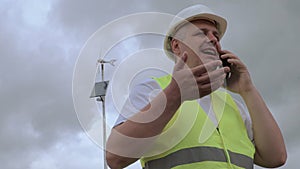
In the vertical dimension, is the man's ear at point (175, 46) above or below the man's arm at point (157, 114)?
above

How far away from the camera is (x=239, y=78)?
253 centimetres

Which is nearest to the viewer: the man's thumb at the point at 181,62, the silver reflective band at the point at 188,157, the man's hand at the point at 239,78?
the man's thumb at the point at 181,62

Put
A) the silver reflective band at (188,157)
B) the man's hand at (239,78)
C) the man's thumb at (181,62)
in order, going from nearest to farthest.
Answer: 1. the man's thumb at (181,62)
2. the silver reflective band at (188,157)
3. the man's hand at (239,78)

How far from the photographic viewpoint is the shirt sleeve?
222 centimetres

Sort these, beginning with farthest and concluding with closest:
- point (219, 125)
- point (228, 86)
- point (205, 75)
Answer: point (228, 86), point (219, 125), point (205, 75)

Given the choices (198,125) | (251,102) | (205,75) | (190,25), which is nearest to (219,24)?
(190,25)

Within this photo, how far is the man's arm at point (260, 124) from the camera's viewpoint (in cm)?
247

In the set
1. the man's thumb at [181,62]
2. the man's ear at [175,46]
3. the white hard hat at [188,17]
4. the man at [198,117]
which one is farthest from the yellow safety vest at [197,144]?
the man's thumb at [181,62]

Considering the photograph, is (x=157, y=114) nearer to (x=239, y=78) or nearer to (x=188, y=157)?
(x=188, y=157)

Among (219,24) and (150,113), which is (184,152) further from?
(219,24)

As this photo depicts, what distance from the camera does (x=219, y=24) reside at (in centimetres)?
266

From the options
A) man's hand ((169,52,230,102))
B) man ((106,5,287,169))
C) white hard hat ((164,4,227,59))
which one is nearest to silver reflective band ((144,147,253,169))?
man ((106,5,287,169))

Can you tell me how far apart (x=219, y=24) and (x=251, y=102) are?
1.55ft

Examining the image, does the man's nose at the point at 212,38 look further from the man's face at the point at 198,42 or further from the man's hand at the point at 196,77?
the man's hand at the point at 196,77
